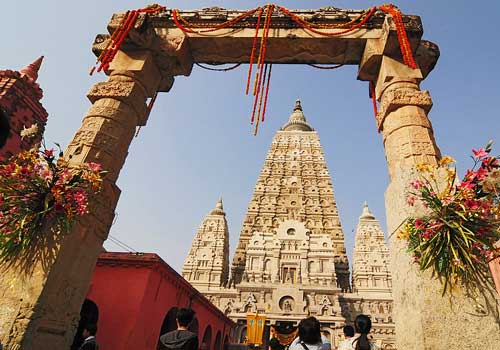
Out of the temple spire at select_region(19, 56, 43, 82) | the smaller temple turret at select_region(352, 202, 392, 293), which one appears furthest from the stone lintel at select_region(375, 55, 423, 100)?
the smaller temple turret at select_region(352, 202, 392, 293)

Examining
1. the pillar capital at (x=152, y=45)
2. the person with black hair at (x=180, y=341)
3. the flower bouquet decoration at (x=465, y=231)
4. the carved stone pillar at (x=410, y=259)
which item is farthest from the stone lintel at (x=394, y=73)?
the person with black hair at (x=180, y=341)

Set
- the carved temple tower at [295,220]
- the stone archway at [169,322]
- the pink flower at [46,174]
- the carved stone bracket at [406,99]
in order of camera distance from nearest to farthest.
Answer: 1. the pink flower at [46,174]
2. the carved stone bracket at [406,99]
3. the stone archway at [169,322]
4. the carved temple tower at [295,220]

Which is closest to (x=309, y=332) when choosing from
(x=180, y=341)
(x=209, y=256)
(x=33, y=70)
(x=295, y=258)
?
(x=180, y=341)

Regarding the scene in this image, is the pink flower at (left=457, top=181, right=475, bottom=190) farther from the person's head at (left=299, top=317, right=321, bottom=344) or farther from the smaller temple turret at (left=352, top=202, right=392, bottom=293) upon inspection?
the smaller temple turret at (left=352, top=202, right=392, bottom=293)

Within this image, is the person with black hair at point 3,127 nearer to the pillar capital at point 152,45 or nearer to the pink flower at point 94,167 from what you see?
the pink flower at point 94,167

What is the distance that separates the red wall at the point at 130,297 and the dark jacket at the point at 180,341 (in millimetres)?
5232

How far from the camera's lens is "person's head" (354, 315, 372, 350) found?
3321 millimetres

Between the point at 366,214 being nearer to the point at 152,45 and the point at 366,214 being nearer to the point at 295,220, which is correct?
the point at 295,220

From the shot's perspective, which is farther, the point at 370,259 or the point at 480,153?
the point at 370,259

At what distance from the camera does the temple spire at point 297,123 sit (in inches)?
1965

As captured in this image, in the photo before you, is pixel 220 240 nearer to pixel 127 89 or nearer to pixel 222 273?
pixel 222 273

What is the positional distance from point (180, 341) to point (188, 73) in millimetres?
4524

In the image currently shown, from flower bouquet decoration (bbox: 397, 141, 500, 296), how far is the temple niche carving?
24.7m

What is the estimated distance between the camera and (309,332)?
306 cm
